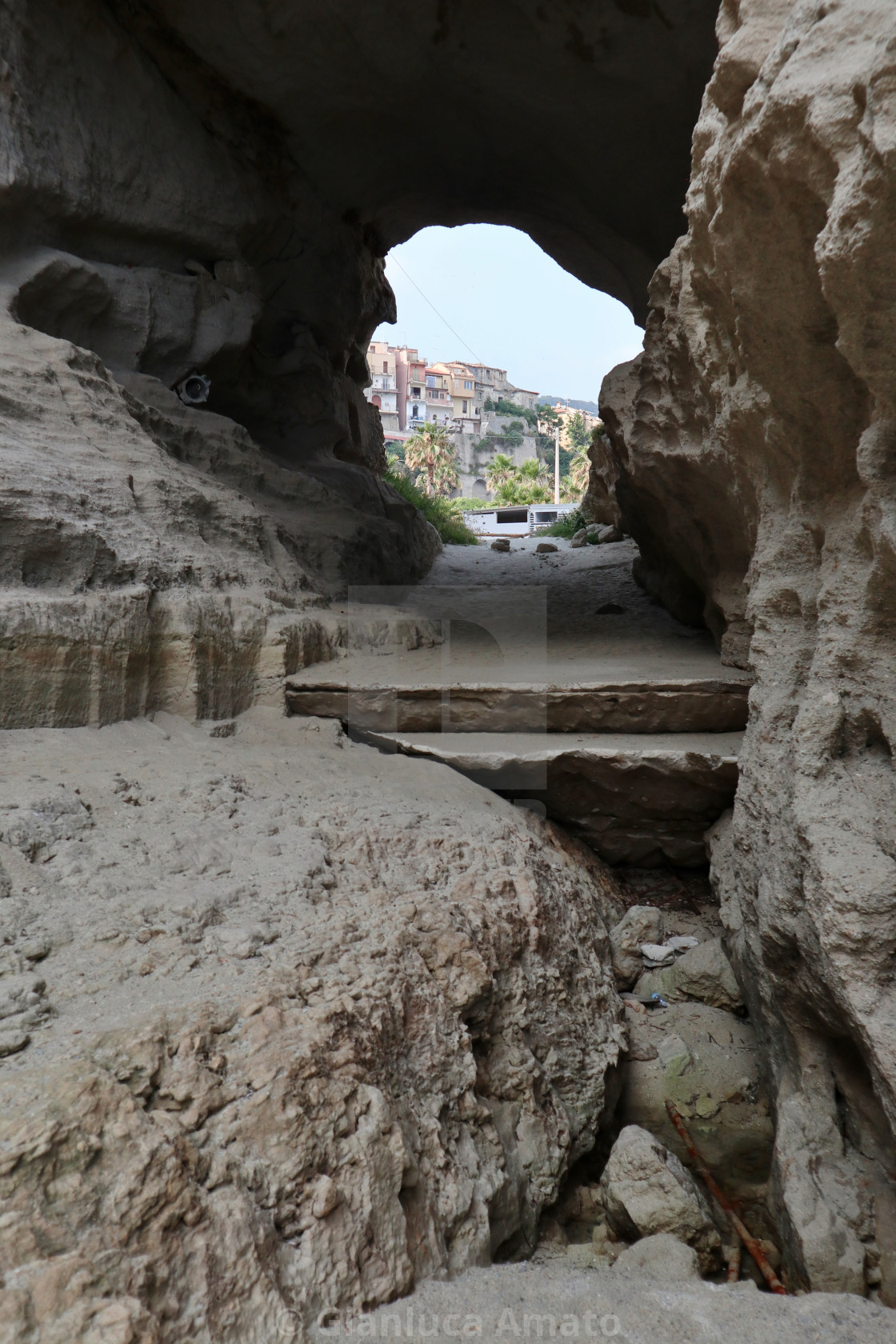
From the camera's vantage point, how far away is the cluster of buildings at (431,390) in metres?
51.8

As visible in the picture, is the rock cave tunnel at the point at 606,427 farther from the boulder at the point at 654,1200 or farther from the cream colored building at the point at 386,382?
the cream colored building at the point at 386,382

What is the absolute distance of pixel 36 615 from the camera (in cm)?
315

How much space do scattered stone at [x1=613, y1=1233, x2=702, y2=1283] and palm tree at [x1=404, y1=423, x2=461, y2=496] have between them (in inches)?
1238

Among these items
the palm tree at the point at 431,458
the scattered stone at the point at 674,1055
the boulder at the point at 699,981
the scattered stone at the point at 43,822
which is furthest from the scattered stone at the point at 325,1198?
the palm tree at the point at 431,458

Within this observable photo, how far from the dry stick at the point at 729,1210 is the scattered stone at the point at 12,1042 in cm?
191

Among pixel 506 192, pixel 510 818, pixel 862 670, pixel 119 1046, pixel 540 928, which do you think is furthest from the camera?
pixel 506 192

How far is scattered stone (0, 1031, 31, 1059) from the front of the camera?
1640 millimetres

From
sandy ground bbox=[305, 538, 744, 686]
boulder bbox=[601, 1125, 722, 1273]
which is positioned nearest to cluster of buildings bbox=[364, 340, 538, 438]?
sandy ground bbox=[305, 538, 744, 686]

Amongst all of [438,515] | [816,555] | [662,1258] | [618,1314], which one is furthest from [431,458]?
[618,1314]

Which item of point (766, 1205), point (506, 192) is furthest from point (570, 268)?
point (766, 1205)

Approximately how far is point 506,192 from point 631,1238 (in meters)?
9.22

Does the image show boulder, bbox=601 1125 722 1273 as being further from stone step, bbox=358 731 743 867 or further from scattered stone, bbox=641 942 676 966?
stone step, bbox=358 731 743 867

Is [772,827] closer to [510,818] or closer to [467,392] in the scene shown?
[510,818]

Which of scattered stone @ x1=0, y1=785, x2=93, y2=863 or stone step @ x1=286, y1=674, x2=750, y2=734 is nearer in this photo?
scattered stone @ x1=0, y1=785, x2=93, y2=863
